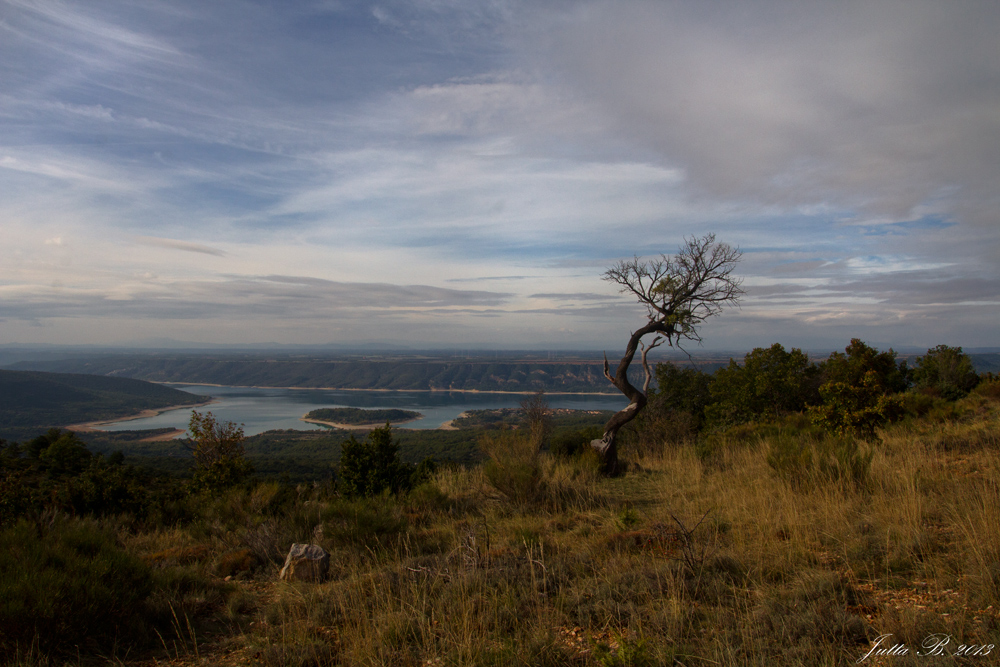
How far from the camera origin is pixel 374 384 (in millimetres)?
149125

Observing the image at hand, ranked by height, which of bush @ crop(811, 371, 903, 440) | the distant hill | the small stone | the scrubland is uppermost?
bush @ crop(811, 371, 903, 440)

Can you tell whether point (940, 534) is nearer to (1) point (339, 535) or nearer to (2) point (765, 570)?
(2) point (765, 570)

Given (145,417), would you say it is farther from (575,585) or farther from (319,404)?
(575,585)

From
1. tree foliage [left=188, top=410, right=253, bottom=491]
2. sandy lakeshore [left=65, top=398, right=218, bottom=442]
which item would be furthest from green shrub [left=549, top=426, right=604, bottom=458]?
sandy lakeshore [left=65, top=398, right=218, bottom=442]

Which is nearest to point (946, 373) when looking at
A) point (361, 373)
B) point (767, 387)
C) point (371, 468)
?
point (767, 387)

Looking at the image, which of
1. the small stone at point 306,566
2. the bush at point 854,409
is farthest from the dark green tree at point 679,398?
the small stone at point 306,566

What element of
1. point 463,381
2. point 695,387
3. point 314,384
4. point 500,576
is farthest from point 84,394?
point 500,576

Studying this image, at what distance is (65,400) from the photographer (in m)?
86.4

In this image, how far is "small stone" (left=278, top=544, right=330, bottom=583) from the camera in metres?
4.63

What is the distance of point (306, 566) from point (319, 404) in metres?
115

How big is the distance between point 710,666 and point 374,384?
152522mm

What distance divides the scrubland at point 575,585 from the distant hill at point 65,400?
7885cm

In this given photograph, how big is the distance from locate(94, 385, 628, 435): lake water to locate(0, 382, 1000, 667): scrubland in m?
62.8

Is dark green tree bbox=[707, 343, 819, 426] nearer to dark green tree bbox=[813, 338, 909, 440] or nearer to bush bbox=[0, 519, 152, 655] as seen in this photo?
dark green tree bbox=[813, 338, 909, 440]
